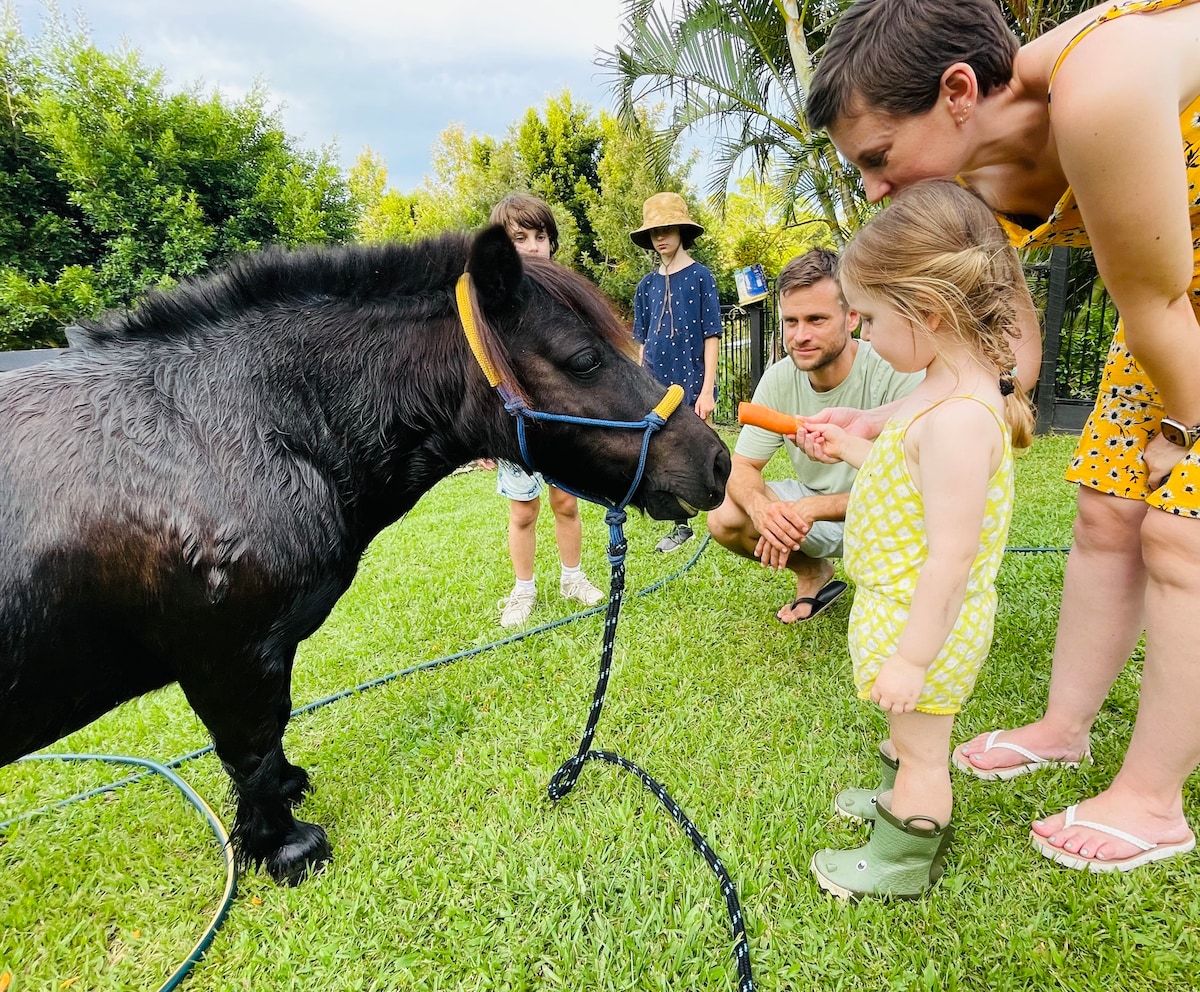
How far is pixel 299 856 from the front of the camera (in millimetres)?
2027

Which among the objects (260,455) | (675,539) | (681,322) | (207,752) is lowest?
(207,752)

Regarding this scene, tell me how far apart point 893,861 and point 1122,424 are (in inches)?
59.5

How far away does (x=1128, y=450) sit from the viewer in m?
1.89

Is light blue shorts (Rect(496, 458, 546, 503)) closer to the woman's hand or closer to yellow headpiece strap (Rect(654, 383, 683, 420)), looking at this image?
yellow headpiece strap (Rect(654, 383, 683, 420))

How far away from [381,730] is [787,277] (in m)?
2.86

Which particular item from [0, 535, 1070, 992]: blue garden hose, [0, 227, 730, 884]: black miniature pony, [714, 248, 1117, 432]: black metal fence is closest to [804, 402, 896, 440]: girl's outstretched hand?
[0, 227, 730, 884]: black miniature pony

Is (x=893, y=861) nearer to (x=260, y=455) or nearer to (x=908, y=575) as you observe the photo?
(x=908, y=575)

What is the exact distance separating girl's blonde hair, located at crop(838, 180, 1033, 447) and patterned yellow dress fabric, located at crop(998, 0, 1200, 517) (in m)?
0.41

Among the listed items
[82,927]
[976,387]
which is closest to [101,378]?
[82,927]

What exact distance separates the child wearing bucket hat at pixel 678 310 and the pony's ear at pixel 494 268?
3.10 m

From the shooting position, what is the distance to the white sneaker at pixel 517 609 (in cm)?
373

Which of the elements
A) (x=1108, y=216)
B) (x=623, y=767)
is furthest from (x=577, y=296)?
(x=623, y=767)

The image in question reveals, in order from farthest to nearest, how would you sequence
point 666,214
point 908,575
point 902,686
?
point 666,214, point 908,575, point 902,686

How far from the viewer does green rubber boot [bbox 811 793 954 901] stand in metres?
1.65
